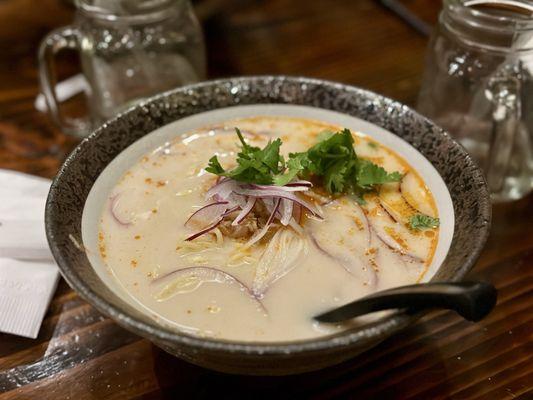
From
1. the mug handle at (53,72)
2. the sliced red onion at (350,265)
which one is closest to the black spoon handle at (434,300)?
the sliced red onion at (350,265)

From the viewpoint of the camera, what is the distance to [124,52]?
2107 millimetres

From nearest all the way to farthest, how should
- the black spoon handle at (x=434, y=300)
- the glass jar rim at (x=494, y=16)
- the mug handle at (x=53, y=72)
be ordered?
the black spoon handle at (x=434, y=300), the glass jar rim at (x=494, y=16), the mug handle at (x=53, y=72)

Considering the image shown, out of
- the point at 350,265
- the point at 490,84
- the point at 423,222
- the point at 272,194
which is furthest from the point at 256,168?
the point at 490,84

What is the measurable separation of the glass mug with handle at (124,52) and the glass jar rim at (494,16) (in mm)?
923

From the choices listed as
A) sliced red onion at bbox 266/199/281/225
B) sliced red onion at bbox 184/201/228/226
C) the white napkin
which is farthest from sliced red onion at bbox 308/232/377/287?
the white napkin

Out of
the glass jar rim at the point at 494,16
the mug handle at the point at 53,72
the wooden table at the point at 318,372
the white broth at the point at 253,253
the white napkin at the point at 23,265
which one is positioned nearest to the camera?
the white broth at the point at 253,253

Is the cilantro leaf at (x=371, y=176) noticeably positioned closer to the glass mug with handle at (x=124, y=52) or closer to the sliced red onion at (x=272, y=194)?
the sliced red onion at (x=272, y=194)

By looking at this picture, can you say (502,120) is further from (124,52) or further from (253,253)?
(124,52)

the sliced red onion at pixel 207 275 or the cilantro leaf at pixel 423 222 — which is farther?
the cilantro leaf at pixel 423 222

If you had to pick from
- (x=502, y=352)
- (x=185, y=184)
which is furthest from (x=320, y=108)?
(x=502, y=352)

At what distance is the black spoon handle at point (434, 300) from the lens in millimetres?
931

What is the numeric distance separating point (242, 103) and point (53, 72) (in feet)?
2.39

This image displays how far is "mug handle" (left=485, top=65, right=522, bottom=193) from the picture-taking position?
172 cm

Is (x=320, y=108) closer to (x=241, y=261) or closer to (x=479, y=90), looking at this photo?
(x=479, y=90)
